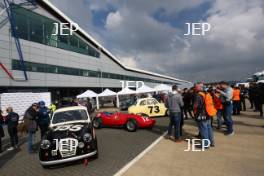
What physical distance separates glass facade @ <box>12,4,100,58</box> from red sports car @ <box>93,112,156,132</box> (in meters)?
22.5

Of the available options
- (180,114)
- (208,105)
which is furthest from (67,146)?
(208,105)

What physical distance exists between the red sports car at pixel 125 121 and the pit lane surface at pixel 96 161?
1365mm

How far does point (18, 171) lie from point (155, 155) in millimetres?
3946

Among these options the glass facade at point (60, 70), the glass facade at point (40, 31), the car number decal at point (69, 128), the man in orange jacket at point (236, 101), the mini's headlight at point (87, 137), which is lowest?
the mini's headlight at point (87, 137)

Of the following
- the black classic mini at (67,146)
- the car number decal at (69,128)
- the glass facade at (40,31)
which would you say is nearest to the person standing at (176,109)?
the black classic mini at (67,146)

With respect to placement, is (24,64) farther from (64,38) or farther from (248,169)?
(248,169)

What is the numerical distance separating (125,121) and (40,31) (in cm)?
2739

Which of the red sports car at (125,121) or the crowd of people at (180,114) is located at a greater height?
the crowd of people at (180,114)

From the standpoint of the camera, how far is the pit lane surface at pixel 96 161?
5672mm

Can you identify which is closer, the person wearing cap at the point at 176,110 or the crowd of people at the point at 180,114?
the crowd of people at the point at 180,114

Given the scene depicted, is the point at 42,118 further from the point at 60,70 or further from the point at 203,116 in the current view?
the point at 60,70

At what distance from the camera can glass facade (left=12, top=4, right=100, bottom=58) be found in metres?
28.6

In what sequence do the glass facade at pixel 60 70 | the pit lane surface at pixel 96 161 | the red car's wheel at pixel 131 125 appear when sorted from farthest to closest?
the glass facade at pixel 60 70 < the red car's wheel at pixel 131 125 < the pit lane surface at pixel 96 161

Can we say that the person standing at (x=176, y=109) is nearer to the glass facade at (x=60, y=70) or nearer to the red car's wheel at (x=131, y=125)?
the red car's wheel at (x=131, y=125)
